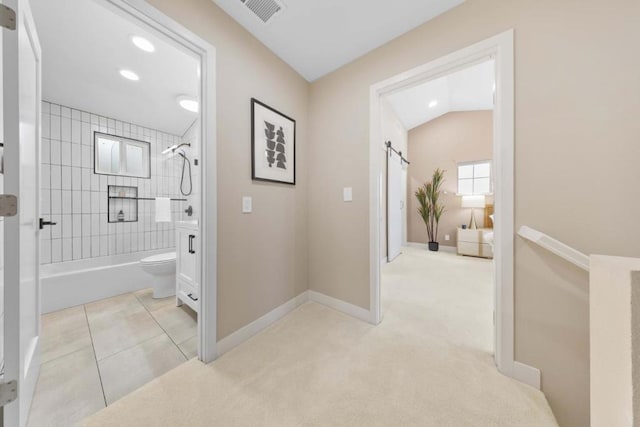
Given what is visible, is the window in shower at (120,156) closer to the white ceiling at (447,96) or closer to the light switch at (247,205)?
the light switch at (247,205)

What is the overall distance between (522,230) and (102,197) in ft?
14.8

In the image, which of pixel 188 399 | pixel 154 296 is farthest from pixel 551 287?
pixel 154 296

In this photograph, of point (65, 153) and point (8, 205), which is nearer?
point (8, 205)

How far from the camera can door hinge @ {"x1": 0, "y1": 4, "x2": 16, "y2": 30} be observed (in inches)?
29.3

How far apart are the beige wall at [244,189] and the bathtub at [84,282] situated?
1840 millimetres

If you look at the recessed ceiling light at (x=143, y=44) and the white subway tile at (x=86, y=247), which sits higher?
the recessed ceiling light at (x=143, y=44)

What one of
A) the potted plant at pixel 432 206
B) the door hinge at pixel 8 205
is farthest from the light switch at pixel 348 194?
the potted plant at pixel 432 206

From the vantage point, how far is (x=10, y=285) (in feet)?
2.61

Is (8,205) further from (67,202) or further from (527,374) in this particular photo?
(67,202)

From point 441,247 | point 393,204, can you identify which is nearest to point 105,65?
point 393,204

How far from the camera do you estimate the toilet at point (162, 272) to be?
2227mm

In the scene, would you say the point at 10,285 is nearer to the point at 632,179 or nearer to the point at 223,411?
the point at 223,411

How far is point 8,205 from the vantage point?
762 millimetres

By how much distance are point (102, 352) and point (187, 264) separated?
76 cm
